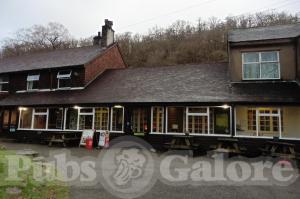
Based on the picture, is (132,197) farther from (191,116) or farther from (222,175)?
(191,116)

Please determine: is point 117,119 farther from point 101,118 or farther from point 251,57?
point 251,57

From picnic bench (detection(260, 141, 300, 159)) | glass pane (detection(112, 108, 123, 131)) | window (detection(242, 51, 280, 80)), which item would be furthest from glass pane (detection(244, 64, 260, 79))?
glass pane (detection(112, 108, 123, 131))

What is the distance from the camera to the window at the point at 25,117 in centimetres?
2061

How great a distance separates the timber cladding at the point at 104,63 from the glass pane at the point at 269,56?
42.3 feet

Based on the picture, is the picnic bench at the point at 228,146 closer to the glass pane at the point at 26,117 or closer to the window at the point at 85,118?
the window at the point at 85,118

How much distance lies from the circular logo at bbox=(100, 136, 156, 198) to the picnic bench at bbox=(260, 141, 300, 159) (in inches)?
222

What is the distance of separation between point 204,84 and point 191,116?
2232mm

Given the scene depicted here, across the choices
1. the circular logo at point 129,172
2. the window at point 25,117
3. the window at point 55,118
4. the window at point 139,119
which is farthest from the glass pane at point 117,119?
the window at point 25,117

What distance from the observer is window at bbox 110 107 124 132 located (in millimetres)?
17469

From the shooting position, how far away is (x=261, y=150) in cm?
1335

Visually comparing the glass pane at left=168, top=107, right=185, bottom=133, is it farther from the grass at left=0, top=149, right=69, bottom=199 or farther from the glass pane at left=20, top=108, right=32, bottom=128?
the glass pane at left=20, top=108, right=32, bottom=128

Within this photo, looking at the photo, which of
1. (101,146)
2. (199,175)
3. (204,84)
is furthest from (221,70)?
(199,175)

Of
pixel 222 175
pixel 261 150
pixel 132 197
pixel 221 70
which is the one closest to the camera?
pixel 132 197

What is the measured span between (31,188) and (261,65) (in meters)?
13.9
